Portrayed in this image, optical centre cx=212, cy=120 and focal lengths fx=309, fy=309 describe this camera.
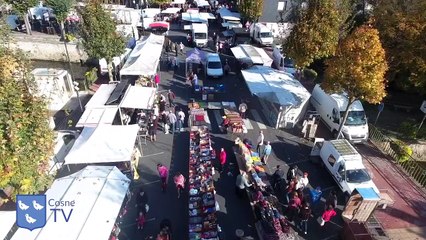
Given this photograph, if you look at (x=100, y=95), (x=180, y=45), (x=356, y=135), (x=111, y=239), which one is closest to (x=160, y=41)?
(x=180, y=45)

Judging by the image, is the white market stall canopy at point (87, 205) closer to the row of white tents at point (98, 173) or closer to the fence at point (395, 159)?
the row of white tents at point (98, 173)

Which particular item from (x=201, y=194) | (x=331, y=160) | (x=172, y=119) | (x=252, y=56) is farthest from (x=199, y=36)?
(x=201, y=194)

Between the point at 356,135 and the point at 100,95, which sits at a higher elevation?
the point at 100,95

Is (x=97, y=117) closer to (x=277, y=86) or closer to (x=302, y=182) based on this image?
(x=302, y=182)

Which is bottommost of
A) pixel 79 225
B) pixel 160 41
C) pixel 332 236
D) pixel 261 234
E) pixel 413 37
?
pixel 332 236

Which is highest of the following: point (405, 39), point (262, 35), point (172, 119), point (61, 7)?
point (61, 7)

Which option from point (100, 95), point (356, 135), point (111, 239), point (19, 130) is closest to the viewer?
point (19, 130)

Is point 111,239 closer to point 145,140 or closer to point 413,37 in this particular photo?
point 145,140
